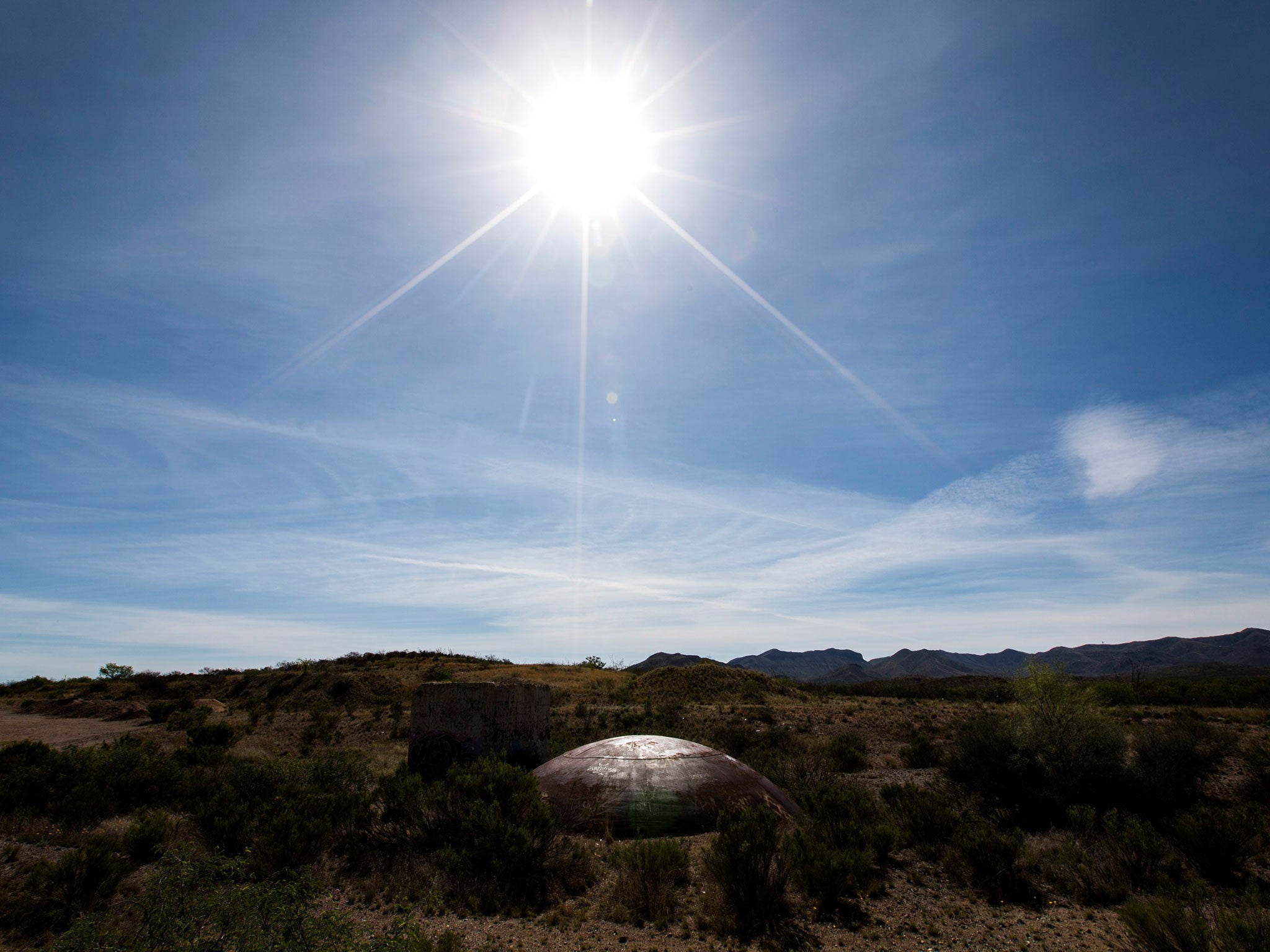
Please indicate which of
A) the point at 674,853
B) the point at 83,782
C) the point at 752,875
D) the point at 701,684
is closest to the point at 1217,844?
the point at 752,875

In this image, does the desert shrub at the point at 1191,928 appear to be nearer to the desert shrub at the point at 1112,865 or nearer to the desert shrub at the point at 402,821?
the desert shrub at the point at 1112,865

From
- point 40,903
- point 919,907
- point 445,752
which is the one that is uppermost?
point 445,752

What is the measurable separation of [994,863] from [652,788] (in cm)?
451

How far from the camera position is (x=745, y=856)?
7.29 metres

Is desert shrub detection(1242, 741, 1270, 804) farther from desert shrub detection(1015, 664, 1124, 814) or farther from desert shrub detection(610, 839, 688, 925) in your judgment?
desert shrub detection(610, 839, 688, 925)

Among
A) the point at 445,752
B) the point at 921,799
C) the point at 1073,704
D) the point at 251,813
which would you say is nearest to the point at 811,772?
the point at 921,799

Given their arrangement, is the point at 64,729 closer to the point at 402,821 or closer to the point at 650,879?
the point at 402,821

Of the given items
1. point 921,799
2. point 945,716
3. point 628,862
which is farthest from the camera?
point 945,716

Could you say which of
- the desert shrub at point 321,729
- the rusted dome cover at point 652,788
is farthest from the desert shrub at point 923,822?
the desert shrub at point 321,729

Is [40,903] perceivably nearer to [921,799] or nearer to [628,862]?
[628,862]

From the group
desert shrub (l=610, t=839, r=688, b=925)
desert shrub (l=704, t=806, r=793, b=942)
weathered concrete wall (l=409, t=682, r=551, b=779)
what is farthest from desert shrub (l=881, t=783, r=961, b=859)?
weathered concrete wall (l=409, t=682, r=551, b=779)

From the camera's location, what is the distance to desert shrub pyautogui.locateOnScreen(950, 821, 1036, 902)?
755 centimetres

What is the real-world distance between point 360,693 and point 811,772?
2705cm

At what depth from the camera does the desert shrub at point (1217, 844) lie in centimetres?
844
